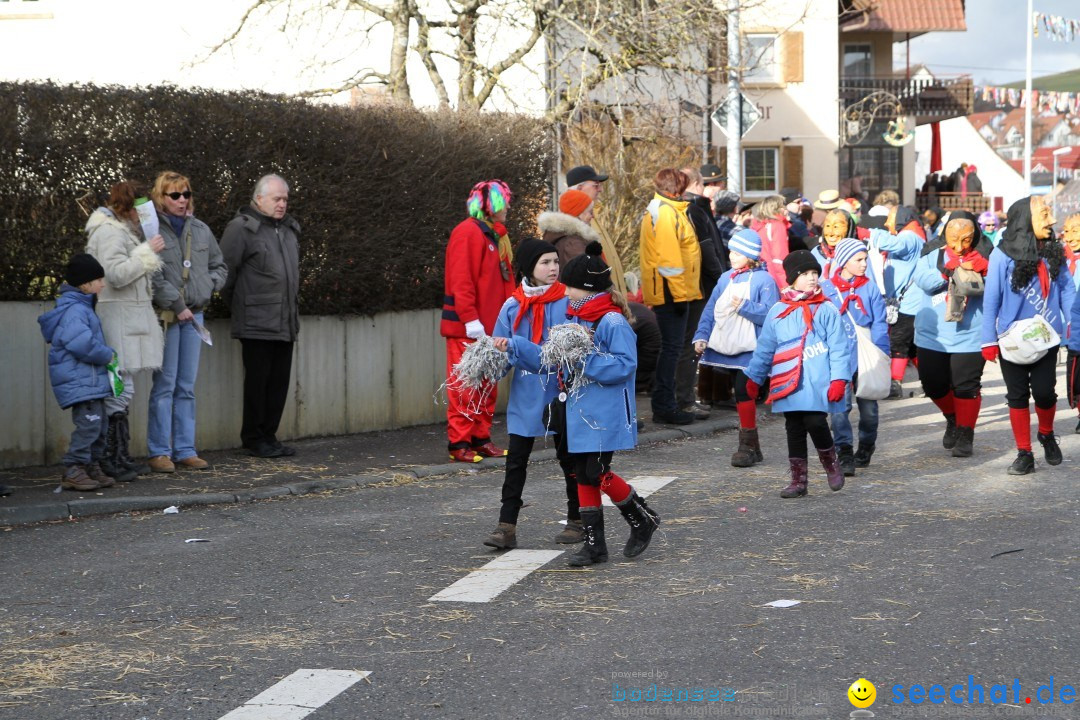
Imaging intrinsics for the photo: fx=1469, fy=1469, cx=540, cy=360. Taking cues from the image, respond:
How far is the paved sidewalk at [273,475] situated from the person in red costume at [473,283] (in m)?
0.30

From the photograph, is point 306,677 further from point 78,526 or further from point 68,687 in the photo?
point 78,526

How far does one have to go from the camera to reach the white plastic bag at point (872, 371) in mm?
10406

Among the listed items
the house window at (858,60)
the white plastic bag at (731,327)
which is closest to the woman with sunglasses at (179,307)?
the white plastic bag at (731,327)

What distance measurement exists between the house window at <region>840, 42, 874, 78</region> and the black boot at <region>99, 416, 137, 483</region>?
129 ft

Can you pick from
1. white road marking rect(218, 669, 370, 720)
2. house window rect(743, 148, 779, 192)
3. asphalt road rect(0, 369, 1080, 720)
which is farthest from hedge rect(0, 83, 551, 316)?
house window rect(743, 148, 779, 192)

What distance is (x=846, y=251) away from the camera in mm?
10688

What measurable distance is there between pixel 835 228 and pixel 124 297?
5455mm

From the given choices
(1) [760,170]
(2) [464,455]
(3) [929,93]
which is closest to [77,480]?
(2) [464,455]

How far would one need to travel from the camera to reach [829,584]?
6730 mm

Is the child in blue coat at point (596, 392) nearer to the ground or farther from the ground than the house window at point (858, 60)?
nearer to the ground

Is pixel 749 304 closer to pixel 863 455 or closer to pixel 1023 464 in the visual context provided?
pixel 863 455

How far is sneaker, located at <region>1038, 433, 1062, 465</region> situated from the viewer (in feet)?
33.0

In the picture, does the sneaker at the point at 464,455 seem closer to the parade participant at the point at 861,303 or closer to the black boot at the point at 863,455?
the parade participant at the point at 861,303

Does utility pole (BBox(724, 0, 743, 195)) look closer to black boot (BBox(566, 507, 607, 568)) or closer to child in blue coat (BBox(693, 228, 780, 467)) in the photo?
child in blue coat (BBox(693, 228, 780, 467))
